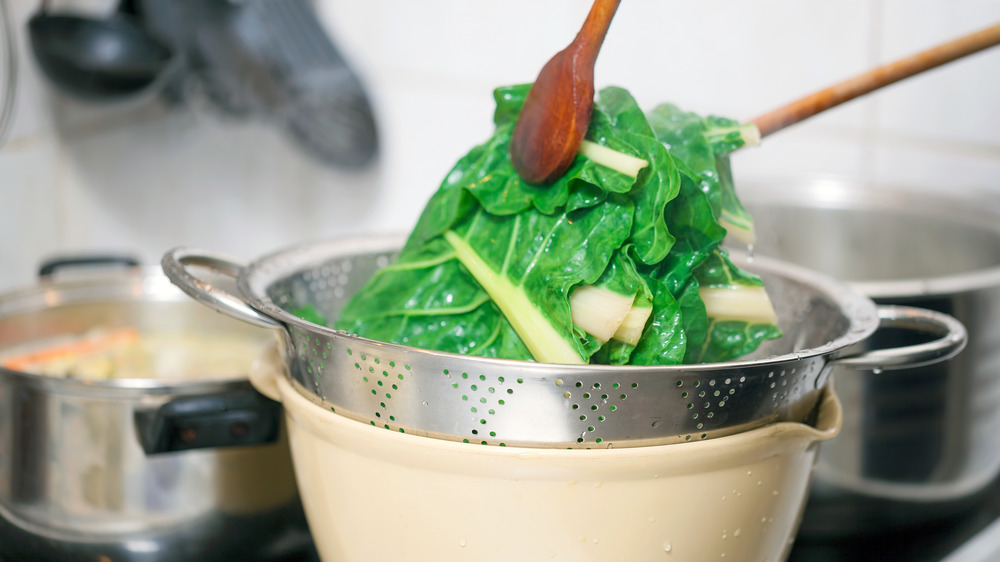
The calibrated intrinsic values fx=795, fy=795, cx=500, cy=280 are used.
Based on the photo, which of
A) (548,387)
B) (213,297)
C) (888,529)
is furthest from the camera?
(888,529)

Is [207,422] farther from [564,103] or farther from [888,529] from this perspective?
[888,529]

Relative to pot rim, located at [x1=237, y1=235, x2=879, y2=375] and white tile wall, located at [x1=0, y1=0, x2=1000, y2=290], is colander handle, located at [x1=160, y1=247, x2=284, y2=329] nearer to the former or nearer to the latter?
pot rim, located at [x1=237, y1=235, x2=879, y2=375]

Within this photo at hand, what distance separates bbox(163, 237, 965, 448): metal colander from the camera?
49cm

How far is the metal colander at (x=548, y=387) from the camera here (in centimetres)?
49

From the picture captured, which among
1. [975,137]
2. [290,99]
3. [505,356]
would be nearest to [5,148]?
[290,99]

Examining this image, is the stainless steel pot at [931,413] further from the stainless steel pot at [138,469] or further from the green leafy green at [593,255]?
the stainless steel pot at [138,469]

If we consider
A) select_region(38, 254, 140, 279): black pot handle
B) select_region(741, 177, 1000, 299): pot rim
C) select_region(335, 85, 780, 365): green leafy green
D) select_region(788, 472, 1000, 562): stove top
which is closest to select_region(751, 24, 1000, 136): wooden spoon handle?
select_region(335, 85, 780, 365): green leafy green

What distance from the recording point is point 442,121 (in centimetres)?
137

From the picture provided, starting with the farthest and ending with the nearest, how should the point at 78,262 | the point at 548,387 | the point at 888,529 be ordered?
the point at 78,262 → the point at 888,529 → the point at 548,387

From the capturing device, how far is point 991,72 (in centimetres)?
96

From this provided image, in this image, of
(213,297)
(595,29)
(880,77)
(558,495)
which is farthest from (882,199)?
(213,297)

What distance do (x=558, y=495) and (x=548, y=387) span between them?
8cm

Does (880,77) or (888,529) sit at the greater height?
(880,77)

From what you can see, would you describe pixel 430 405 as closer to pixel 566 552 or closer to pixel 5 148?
pixel 566 552
